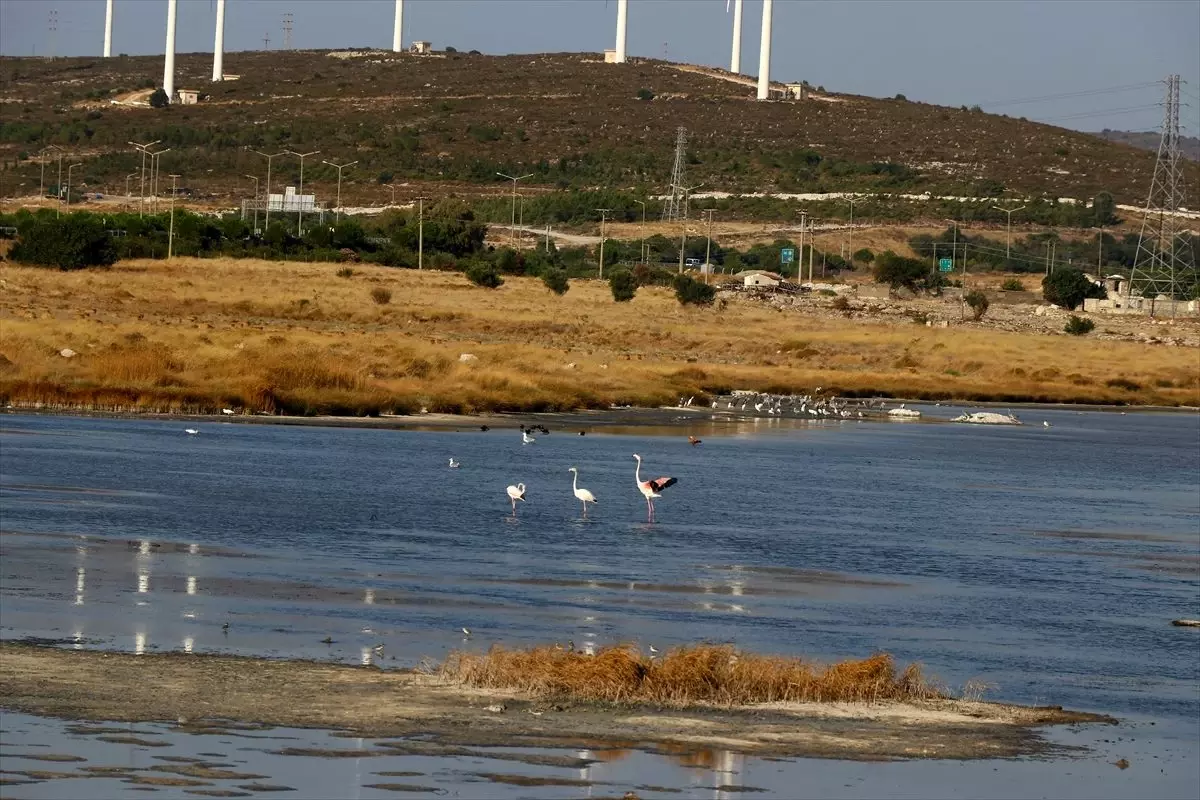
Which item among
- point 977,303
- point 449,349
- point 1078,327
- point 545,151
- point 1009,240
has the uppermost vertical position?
point 545,151

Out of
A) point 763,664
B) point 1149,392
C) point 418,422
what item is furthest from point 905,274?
point 763,664

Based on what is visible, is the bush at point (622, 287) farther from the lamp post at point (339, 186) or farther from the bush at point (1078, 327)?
the lamp post at point (339, 186)

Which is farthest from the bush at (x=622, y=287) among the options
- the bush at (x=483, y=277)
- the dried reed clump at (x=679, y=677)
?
the dried reed clump at (x=679, y=677)

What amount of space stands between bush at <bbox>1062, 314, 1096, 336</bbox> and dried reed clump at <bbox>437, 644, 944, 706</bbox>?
301ft

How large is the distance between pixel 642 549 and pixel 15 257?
235ft

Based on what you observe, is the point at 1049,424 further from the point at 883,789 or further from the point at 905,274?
the point at 905,274

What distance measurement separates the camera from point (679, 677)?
50.0 feet

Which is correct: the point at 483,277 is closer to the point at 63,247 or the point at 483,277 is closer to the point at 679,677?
the point at 63,247

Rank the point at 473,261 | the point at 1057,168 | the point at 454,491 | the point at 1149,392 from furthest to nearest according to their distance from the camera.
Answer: the point at 1057,168 < the point at 473,261 < the point at 1149,392 < the point at 454,491

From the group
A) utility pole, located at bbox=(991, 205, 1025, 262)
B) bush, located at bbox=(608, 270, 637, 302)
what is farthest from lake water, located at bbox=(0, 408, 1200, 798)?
utility pole, located at bbox=(991, 205, 1025, 262)

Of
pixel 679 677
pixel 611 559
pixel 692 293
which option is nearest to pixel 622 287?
pixel 692 293

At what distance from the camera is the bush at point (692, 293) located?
327 feet

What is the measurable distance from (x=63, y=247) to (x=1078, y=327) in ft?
168

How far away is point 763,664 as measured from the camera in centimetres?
1584
